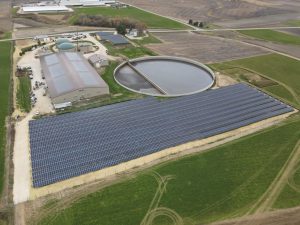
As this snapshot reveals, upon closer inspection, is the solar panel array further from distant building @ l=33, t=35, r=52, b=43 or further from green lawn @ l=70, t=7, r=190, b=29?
green lawn @ l=70, t=7, r=190, b=29

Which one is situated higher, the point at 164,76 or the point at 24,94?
the point at 164,76

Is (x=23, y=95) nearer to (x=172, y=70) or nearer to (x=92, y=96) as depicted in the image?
(x=92, y=96)

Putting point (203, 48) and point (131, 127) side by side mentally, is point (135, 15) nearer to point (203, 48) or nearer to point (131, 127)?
point (203, 48)

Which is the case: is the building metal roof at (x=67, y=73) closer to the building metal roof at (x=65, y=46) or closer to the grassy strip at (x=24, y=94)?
the grassy strip at (x=24, y=94)

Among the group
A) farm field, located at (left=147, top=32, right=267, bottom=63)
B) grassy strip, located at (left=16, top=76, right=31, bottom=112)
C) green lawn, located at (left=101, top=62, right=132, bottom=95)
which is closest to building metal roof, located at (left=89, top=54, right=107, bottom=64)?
green lawn, located at (left=101, top=62, right=132, bottom=95)

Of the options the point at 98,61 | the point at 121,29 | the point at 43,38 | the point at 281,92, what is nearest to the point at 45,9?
the point at 43,38

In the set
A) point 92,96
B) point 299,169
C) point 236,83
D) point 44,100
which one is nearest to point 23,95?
point 44,100

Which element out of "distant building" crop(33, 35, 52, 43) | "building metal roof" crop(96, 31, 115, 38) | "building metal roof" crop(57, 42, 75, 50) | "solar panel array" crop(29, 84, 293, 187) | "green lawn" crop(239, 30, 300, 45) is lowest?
"solar panel array" crop(29, 84, 293, 187)
